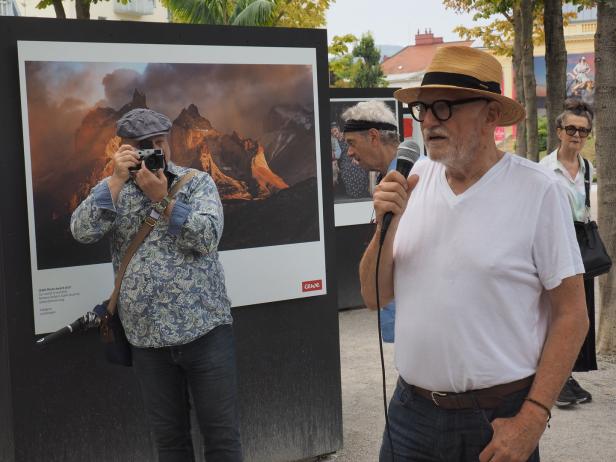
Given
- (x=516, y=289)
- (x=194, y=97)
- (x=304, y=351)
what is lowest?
(x=304, y=351)


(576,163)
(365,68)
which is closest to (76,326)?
(576,163)

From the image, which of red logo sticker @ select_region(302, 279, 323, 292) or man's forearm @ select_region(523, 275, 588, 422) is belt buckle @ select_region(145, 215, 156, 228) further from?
man's forearm @ select_region(523, 275, 588, 422)

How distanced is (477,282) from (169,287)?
153cm

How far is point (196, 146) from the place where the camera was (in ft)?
14.7

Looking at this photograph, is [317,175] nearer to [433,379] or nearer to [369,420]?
[369,420]

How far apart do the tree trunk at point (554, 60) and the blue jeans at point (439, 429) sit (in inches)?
295

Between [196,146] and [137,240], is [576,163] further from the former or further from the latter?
[137,240]

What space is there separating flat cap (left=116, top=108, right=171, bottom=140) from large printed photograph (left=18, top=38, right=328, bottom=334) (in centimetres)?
46

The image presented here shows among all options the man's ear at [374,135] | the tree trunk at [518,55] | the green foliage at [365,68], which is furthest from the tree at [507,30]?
the green foliage at [365,68]

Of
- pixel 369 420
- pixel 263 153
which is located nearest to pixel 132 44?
pixel 263 153

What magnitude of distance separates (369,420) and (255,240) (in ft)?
6.14

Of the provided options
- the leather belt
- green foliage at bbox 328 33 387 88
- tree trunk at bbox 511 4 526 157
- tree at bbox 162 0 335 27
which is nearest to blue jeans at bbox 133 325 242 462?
the leather belt

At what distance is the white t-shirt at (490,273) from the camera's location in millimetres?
2477

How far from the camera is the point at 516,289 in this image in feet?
8.18
